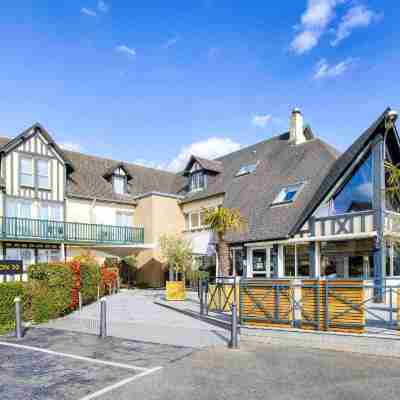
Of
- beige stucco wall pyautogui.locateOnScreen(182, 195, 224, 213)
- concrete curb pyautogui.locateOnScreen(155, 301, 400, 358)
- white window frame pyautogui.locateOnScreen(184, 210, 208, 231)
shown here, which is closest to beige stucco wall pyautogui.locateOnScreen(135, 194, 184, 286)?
white window frame pyautogui.locateOnScreen(184, 210, 208, 231)

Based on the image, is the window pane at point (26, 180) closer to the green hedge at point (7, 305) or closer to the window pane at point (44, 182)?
the window pane at point (44, 182)

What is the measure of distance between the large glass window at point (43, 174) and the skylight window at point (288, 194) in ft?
47.5

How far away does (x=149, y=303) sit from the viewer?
1962 centimetres

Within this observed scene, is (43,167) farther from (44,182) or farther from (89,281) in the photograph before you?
(89,281)

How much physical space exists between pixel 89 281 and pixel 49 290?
3097mm

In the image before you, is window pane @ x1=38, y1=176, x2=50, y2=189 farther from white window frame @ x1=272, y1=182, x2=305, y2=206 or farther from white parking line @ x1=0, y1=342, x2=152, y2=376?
white parking line @ x1=0, y1=342, x2=152, y2=376

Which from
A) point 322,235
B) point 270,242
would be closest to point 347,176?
point 322,235

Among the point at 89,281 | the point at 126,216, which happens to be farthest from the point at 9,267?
the point at 126,216

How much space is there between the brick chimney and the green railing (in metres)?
12.3

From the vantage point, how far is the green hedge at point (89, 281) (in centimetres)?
1799

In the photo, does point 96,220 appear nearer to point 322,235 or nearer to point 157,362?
point 322,235

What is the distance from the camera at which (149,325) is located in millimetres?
13930

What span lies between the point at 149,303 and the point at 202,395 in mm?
12774

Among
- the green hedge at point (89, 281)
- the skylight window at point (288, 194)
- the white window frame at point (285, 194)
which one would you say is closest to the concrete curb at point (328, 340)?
the green hedge at point (89, 281)
